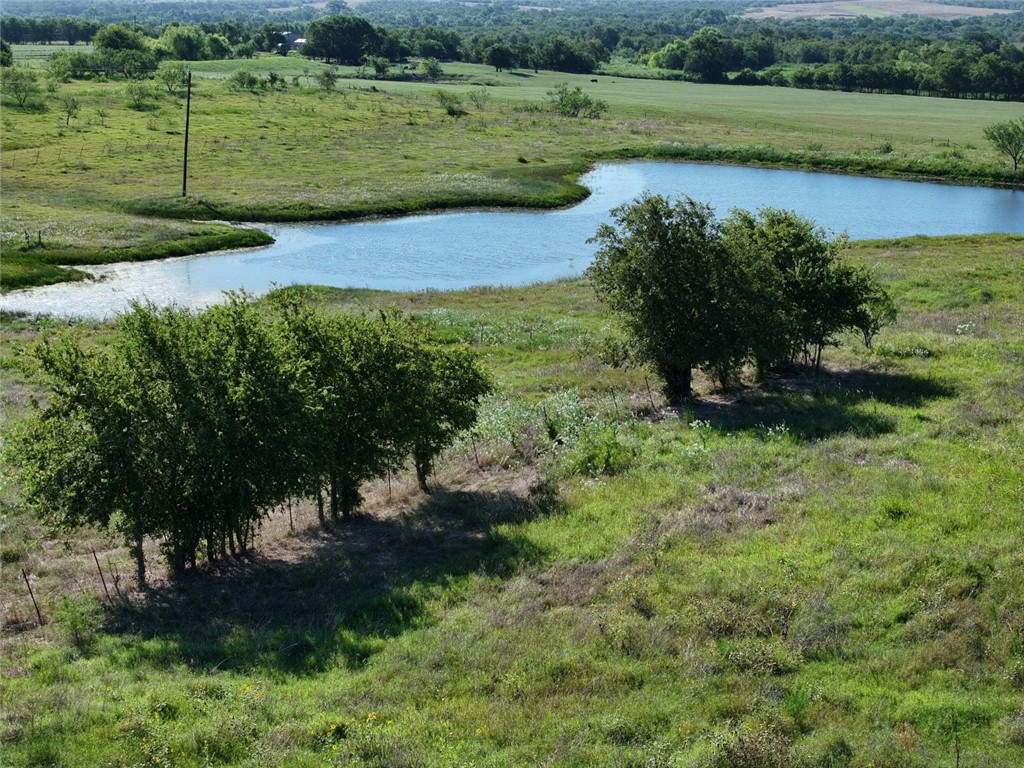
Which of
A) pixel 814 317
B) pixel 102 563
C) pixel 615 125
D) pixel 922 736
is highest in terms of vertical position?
pixel 615 125

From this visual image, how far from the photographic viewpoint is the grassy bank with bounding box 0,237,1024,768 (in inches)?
541

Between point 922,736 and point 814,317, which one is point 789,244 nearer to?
point 814,317

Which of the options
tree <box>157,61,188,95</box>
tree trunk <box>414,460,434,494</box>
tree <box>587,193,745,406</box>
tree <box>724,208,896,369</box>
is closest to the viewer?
tree trunk <box>414,460,434,494</box>

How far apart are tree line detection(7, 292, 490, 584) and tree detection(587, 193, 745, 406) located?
10392 mm

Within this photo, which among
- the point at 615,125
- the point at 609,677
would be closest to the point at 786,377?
the point at 609,677

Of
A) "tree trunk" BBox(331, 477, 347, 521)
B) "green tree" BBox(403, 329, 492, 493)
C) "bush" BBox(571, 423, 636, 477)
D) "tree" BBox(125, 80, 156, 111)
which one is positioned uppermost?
"tree" BBox(125, 80, 156, 111)

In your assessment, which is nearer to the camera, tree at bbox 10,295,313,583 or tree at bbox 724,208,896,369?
tree at bbox 10,295,313,583

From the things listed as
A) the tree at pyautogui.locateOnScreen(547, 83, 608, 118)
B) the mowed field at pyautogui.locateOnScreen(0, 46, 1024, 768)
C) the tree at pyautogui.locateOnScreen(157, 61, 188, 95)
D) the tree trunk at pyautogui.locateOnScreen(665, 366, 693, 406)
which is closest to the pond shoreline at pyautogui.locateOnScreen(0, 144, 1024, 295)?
Answer: the mowed field at pyautogui.locateOnScreen(0, 46, 1024, 768)

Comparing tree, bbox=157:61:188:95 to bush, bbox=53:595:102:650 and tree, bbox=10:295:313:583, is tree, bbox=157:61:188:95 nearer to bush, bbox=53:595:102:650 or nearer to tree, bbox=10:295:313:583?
tree, bbox=10:295:313:583

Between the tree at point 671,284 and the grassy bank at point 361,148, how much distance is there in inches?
1523

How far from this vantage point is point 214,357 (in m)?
21.8

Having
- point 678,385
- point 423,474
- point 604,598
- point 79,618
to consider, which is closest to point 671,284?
point 678,385

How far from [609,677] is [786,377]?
2279 cm

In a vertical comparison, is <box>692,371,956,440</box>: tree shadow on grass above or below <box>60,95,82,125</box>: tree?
below
